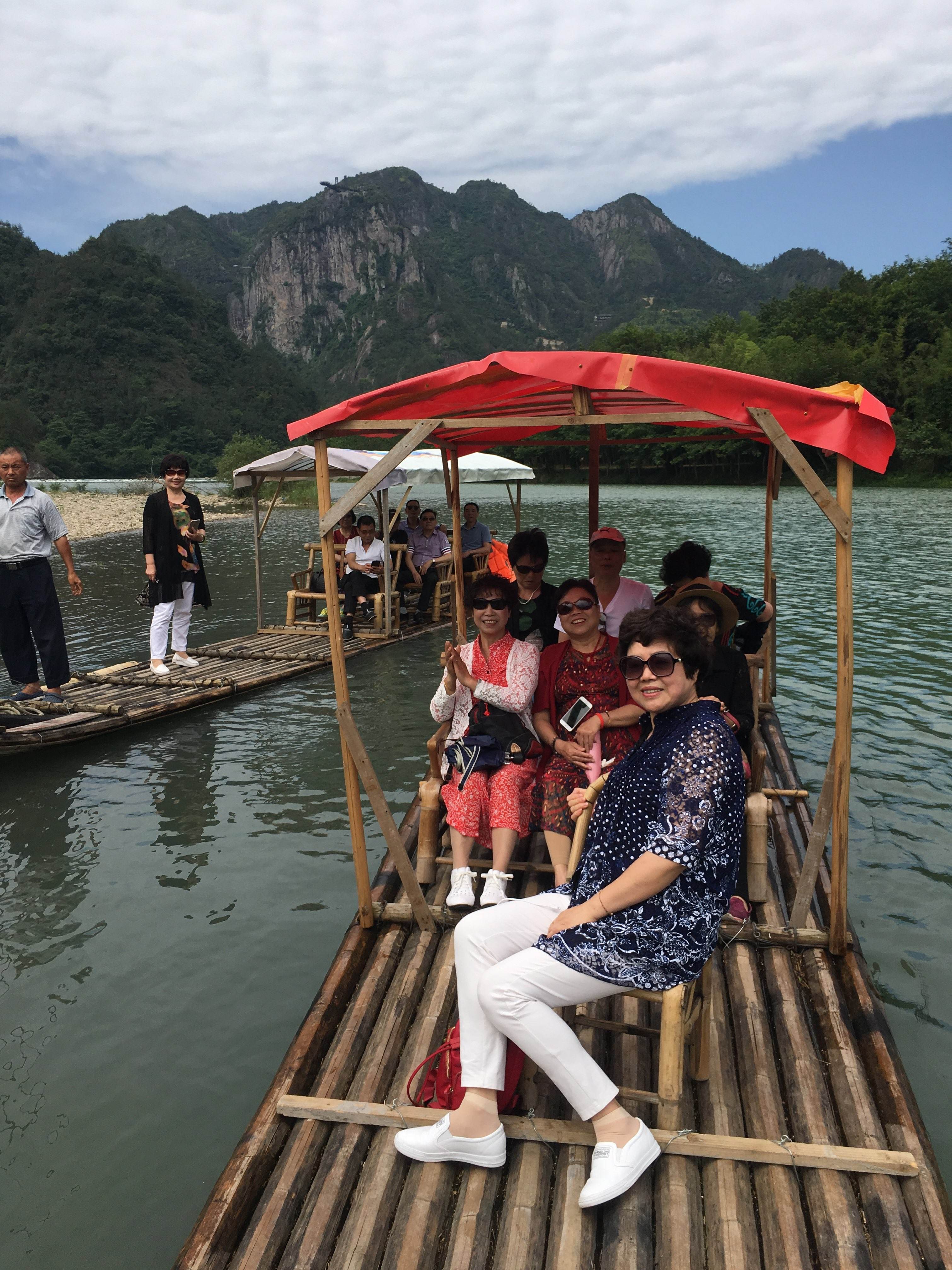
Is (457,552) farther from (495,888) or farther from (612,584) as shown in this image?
(495,888)

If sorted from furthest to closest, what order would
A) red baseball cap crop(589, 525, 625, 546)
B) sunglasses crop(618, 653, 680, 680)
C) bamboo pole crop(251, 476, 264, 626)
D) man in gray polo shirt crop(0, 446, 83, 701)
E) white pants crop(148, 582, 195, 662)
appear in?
bamboo pole crop(251, 476, 264, 626) → white pants crop(148, 582, 195, 662) → man in gray polo shirt crop(0, 446, 83, 701) → red baseball cap crop(589, 525, 625, 546) → sunglasses crop(618, 653, 680, 680)

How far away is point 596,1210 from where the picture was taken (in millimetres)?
2488

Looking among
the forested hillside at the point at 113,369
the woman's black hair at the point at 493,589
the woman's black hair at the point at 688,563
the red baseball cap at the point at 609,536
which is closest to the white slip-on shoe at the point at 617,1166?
the woman's black hair at the point at 493,589

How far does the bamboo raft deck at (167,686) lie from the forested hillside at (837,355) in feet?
61.4

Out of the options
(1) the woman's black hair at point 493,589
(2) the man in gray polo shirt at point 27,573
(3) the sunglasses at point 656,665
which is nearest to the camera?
(3) the sunglasses at point 656,665

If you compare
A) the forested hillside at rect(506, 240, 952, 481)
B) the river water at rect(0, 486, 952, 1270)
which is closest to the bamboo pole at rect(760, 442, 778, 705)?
the river water at rect(0, 486, 952, 1270)

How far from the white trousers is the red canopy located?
1843 mm

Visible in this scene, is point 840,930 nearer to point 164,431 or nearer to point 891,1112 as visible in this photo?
point 891,1112

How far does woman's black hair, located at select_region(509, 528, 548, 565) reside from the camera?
538 centimetres

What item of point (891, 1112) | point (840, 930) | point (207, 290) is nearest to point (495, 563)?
point (840, 930)

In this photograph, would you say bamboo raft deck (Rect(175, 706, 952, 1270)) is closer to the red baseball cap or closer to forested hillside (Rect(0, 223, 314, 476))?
the red baseball cap

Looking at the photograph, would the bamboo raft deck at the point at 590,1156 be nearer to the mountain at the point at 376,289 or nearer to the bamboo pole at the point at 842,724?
the bamboo pole at the point at 842,724

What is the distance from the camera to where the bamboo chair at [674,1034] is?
263 cm

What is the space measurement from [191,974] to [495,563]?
10.2 m
